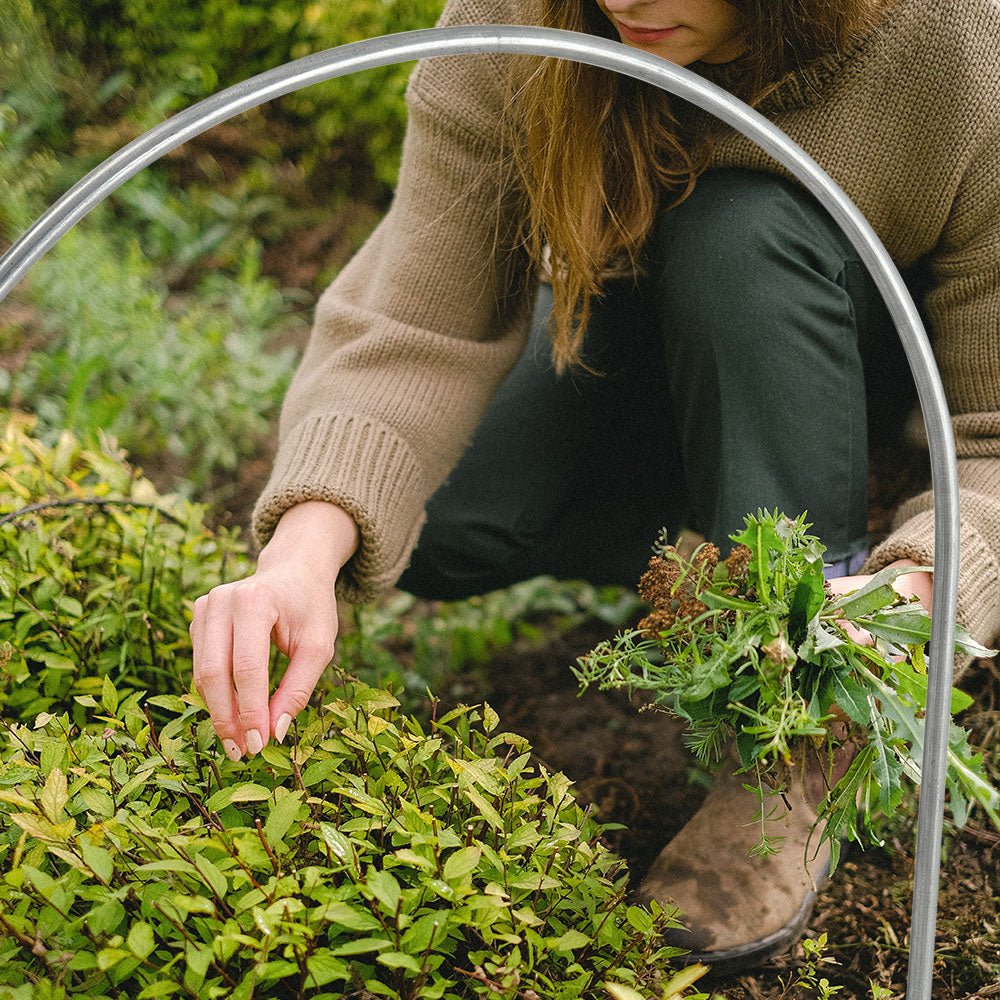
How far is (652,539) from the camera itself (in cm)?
155

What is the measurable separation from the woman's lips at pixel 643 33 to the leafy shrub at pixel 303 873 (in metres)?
0.74

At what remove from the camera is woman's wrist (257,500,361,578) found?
1040 millimetres

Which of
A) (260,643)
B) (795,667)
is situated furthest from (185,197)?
A: (795,667)

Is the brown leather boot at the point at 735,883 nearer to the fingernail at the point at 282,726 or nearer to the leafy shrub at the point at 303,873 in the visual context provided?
the leafy shrub at the point at 303,873

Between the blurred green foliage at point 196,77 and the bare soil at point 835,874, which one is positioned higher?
the blurred green foliage at point 196,77

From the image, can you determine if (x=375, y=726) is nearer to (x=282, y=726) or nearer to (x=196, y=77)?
(x=282, y=726)

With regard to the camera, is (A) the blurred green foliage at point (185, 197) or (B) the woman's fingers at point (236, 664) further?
(A) the blurred green foliage at point (185, 197)

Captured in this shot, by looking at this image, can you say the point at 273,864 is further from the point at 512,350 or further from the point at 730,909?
the point at 512,350

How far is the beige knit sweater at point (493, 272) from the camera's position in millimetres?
1072

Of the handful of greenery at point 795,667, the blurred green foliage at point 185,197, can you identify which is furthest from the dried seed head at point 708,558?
the blurred green foliage at point 185,197

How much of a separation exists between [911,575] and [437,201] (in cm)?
78

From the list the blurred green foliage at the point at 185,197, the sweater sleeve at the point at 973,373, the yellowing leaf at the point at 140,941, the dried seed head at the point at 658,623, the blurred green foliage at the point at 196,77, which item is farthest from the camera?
Answer: the blurred green foliage at the point at 196,77

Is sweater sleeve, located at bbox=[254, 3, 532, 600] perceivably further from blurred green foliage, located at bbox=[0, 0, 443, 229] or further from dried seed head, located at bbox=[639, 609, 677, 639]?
blurred green foliage, located at bbox=[0, 0, 443, 229]

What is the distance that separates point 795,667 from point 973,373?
60 cm
